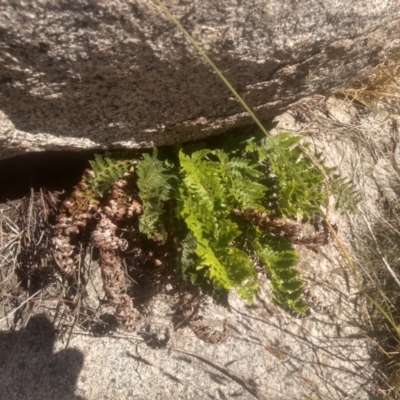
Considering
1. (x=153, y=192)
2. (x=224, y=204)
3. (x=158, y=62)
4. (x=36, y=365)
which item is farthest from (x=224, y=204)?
(x=36, y=365)

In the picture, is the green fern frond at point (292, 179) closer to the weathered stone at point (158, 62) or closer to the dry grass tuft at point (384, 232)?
the weathered stone at point (158, 62)

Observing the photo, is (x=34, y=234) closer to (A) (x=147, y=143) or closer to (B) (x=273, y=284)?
(A) (x=147, y=143)

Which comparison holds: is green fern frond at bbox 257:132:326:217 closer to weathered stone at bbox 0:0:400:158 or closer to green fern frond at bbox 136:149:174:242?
weathered stone at bbox 0:0:400:158

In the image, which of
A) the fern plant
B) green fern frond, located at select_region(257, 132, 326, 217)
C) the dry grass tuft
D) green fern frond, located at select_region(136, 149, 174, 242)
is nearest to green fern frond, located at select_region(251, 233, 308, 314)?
the fern plant

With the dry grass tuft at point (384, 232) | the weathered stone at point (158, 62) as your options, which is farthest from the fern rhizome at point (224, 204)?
the dry grass tuft at point (384, 232)

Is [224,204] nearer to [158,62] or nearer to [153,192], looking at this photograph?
[153,192]

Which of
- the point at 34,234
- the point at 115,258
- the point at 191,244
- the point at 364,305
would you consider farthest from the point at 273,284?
the point at 34,234
